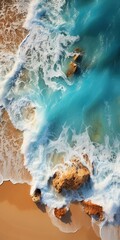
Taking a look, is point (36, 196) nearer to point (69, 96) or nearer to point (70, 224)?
point (70, 224)

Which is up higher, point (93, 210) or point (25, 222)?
point (25, 222)

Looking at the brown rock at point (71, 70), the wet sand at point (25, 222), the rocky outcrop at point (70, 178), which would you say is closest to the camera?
the wet sand at point (25, 222)

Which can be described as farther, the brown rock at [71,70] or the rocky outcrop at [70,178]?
the brown rock at [71,70]

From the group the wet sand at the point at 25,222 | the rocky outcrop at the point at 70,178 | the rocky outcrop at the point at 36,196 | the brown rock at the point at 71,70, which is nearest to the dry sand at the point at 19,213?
the wet sand at the point at 25,222

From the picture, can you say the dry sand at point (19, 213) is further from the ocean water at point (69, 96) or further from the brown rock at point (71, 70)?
the brown rock at point (71, 70)

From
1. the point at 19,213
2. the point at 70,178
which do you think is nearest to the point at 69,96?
the point at 70,178

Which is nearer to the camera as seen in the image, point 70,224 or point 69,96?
point 70,224

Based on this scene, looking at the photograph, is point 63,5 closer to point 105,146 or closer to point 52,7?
point 52,7

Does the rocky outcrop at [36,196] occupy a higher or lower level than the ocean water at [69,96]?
lower
